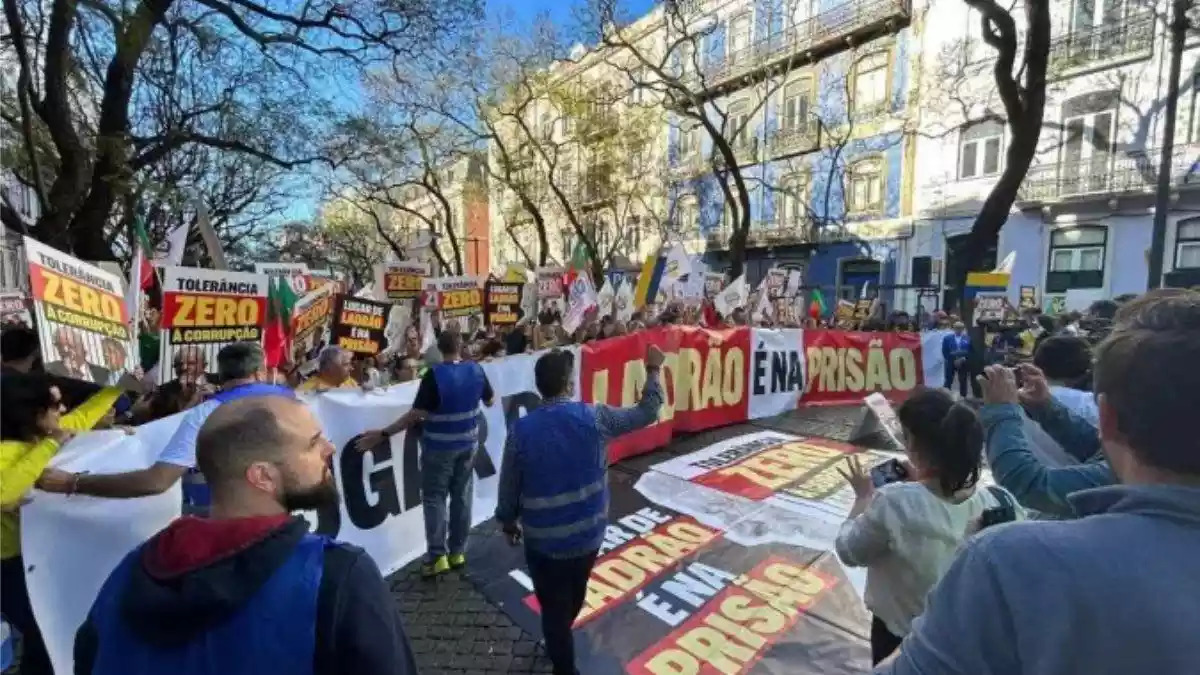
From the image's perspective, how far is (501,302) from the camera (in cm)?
877

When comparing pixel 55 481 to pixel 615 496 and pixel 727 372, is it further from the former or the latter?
pixel 727 372

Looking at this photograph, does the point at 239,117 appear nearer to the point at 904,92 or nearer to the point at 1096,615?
the point at 1096,615

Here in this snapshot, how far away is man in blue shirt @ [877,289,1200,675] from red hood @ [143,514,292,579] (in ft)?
3.73

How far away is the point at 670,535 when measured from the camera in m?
5.36

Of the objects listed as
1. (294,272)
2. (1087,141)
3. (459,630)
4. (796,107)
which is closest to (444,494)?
(459,630)

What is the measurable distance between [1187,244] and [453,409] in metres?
24.4

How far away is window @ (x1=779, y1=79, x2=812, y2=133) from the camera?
30672 millimetres

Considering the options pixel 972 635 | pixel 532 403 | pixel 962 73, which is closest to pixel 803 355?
pixel 532 403

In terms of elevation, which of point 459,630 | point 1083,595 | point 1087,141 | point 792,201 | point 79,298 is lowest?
point 459,630

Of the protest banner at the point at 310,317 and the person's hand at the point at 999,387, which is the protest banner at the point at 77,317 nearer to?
the protest banner at the point at 310,317

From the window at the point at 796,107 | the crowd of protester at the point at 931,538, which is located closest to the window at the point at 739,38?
the window at the point at 796,107

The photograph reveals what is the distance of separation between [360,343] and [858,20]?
28584 millimetres

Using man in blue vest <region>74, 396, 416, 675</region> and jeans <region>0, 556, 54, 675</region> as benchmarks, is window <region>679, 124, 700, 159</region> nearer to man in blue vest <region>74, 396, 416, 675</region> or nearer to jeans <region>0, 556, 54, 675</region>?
jeans <region>0, 556, 54, 675</region>

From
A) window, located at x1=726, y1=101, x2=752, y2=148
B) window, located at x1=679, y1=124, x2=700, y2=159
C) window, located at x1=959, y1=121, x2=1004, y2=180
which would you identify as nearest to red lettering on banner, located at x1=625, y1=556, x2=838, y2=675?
window, located at x1=959, y1=121, x2=1004, y2=180
